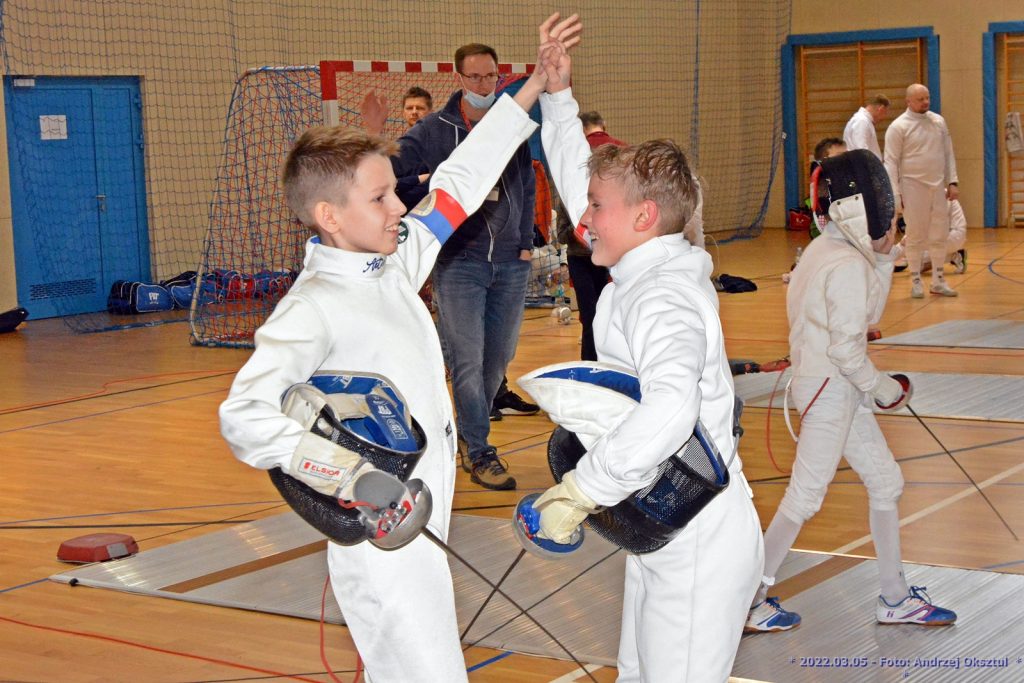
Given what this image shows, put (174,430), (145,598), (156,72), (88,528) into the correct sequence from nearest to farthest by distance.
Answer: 1. (145,598)
2. (88,528)
3. (174,430)
4. (156,72)

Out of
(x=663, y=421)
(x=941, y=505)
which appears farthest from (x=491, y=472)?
(x=663, y=421)

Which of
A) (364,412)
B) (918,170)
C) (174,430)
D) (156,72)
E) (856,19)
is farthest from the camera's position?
(856,19)

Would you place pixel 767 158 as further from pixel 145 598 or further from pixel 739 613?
pixel 739 613

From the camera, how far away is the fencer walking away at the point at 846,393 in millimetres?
3631

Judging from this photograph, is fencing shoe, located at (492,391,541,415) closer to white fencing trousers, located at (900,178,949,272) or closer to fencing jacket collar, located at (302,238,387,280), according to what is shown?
fencing jacket collar, located at (302,238,387,280)

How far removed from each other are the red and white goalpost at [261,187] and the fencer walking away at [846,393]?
20.9ft

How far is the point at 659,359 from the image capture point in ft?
6.86

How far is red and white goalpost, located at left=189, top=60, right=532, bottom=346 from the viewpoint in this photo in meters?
10.4

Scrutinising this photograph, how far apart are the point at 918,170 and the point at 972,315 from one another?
1.80 m

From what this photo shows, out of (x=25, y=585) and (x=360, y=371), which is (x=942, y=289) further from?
(x=360, y=371)

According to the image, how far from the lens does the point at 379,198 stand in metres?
2.48

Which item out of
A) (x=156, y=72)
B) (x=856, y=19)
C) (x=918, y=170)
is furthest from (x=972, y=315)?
(x=856, y=19)

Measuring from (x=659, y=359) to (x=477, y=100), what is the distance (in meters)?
3.70

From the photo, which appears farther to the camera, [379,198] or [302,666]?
[302,666]
